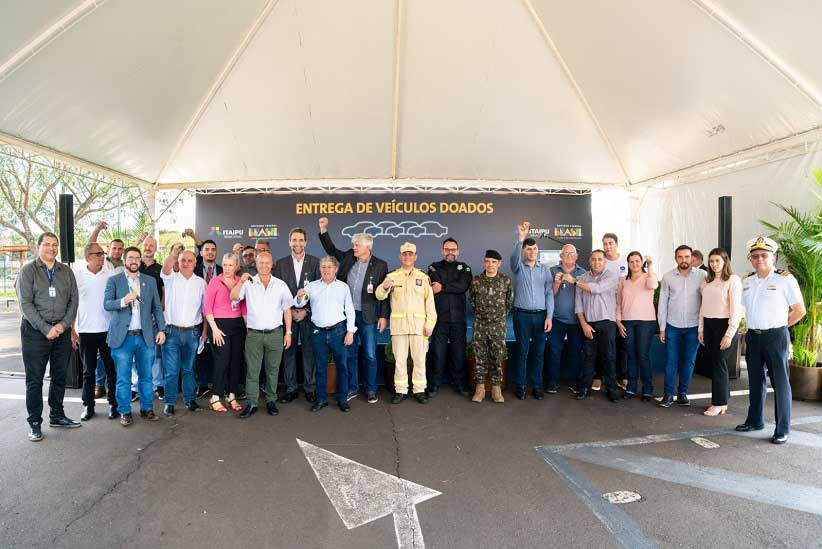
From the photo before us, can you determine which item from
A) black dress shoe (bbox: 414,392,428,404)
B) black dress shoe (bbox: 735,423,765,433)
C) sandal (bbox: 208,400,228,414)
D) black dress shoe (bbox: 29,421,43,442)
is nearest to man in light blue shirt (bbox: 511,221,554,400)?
black dress shoe (bbox: 414,392,428,404)

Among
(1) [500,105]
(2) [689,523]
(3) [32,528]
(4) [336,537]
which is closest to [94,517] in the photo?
(3) [32,528]

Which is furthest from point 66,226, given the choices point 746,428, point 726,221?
point 726,221

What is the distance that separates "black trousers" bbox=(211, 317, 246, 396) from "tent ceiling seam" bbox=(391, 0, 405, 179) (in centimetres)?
371

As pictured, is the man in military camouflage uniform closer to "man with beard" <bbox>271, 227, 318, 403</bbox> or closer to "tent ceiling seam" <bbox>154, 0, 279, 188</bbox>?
"man with beard" <bbox>271, 227, 318, 403</bbox>

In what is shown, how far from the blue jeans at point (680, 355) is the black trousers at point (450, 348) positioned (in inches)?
85.4

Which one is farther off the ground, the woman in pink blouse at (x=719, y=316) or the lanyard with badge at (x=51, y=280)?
the lanyard with badge at (x=51, y=280)

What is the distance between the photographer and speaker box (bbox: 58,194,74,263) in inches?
199

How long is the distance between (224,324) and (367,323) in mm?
1436

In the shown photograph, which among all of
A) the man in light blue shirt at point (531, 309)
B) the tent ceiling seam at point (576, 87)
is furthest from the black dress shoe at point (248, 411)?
the tent ceiling seam at point (576, 87)

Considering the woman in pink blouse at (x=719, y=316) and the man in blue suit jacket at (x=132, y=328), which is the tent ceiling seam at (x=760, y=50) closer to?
the woman in pink blouse at (x=719, y=316)

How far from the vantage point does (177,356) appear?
4.17 meters

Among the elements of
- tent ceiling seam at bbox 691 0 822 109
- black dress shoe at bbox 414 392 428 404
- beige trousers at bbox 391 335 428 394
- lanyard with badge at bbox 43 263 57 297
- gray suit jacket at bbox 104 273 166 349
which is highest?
tent ceiling seam at bbox 691 0 822 109

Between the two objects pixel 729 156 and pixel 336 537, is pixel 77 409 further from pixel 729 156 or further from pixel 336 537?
pixel 729 156

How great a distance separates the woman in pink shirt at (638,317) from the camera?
461 cm
